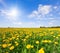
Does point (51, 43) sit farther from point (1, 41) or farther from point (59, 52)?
point (1, 41)

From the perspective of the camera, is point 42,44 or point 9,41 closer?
point 42,44

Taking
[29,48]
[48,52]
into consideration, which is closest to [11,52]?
[29,48]

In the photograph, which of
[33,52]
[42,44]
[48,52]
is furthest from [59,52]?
[42,44]

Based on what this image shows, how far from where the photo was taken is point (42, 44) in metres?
5.00

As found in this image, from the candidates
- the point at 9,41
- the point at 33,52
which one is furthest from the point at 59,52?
the point at 9,41

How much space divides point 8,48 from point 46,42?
3.87 feet

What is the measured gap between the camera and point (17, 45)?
4.97 m

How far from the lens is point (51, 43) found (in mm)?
4859

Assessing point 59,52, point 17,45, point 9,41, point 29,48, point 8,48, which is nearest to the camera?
point 59,52

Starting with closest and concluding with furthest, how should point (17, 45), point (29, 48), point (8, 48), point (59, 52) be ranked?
point (59, 52)
point (29, 48)
point (8, 48)
point (17, 45)

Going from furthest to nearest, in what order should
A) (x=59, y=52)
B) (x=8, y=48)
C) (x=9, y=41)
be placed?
(x=9, y=41)
(x=8, y=48)
(x=59, y=52)

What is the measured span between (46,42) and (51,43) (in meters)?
0.24

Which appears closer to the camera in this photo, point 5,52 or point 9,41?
point 5,52

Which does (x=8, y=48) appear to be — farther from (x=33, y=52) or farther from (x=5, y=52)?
(x=33, y=52)
